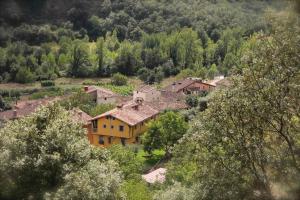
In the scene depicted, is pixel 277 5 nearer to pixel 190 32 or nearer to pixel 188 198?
pixel 188 198

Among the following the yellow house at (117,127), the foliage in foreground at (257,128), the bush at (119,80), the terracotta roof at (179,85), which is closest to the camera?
the foliage in foreground at (257,128)

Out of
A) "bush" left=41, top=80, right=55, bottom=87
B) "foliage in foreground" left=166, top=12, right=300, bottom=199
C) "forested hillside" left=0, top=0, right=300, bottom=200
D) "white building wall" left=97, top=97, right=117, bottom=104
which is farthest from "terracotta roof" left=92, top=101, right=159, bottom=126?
"bush" left=41, top=80, right=55, bottom=87

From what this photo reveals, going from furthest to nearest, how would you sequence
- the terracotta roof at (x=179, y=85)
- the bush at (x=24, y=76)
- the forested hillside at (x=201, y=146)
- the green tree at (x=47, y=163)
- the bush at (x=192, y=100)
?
1. the bush at (x=24, y=76)
2. the terracotta roof at (x=179, y=85)
3. the bush at (x=192, y=100)
4. the green tree at (x=47, y=163)
5. the forested hillside at (x=201, y=146)

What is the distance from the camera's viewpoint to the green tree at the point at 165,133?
31156 mm

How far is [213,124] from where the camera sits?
12.5 m

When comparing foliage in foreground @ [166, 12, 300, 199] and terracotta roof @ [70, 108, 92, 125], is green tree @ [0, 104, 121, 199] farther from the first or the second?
foliage in foreground @ [166, 12, 300, 199]

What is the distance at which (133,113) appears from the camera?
3866 centimetres

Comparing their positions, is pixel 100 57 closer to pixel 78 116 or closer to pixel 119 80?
pixel 119 80

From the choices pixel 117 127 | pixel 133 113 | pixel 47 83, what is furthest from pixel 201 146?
pixel 47 83

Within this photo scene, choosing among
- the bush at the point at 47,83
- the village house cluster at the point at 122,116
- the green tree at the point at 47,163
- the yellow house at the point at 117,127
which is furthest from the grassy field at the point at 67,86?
the green tree at the point at 47,163

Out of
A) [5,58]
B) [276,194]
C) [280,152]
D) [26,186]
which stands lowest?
[5,58]

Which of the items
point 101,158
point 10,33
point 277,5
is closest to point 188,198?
point 101,158

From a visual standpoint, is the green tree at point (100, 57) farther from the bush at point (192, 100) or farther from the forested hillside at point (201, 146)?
the bush at point (192, 100)

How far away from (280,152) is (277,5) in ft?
12.0
